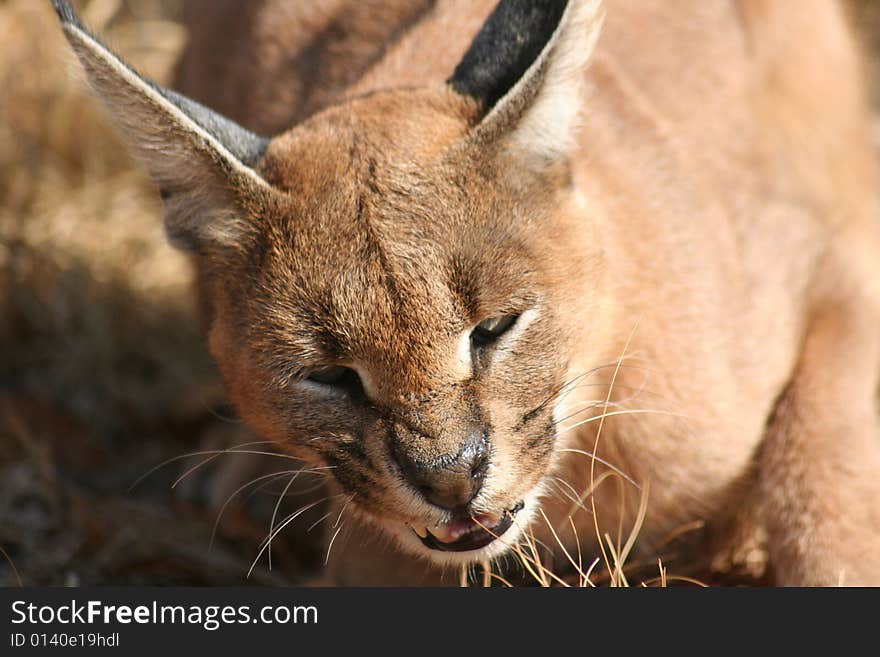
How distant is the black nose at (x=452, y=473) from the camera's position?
273 centimetres

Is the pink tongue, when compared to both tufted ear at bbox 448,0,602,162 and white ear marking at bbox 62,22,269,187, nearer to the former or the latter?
tufted ear at bbox 448,0,602,162

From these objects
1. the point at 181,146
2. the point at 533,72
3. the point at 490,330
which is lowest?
the point at 490,330

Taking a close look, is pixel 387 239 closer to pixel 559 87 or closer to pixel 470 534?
pixel 559 87

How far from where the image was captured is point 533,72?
9.61 feet

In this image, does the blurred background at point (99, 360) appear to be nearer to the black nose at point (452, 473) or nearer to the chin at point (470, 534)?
the chin at point (470, 534)

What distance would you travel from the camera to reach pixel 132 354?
5543 millimetres

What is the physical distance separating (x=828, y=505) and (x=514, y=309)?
1.24m

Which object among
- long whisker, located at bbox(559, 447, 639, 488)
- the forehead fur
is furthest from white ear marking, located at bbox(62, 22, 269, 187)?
long whisker, located at bbox(559, 447, 639, 488)

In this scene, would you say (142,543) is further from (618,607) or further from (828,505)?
(828,505)

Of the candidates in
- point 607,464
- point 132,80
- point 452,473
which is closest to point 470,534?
point 452,473

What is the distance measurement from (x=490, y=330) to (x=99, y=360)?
3.00 metres

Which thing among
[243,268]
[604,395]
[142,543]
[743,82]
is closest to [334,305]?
[243,268]

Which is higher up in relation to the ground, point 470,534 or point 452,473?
point 452,473

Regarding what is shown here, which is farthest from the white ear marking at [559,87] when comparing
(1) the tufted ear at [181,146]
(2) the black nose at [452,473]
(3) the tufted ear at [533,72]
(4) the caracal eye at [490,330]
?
(2) the black nose at [452,473]
